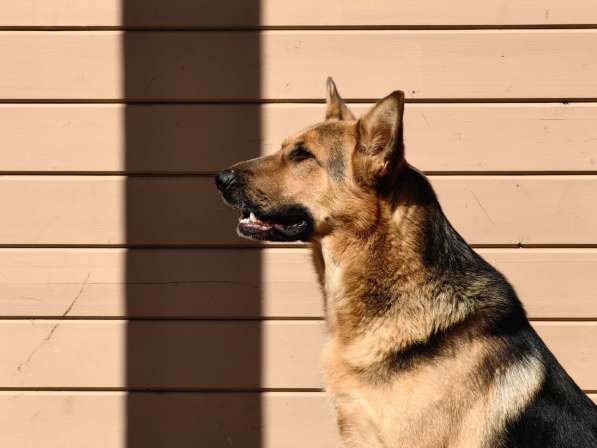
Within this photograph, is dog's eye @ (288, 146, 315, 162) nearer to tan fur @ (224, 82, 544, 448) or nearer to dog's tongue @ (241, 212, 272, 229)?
tan fur @ (224, 82, 544, 448)

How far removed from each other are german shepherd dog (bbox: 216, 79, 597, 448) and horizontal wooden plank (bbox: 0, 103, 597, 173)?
742 mm

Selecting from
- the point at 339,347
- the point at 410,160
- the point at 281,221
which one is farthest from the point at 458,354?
the point at 410,160

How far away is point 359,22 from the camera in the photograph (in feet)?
13.9

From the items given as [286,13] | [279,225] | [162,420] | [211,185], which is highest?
[286,13]

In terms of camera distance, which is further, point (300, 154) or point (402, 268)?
point (300, 154)

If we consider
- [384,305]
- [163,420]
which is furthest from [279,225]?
[163,420]

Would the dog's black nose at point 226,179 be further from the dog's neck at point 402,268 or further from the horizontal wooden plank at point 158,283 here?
the horizontal wooden plank at point 158,283

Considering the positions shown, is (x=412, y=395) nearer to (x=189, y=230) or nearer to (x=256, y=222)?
(x=256, y=222)

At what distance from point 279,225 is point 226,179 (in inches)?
10.4

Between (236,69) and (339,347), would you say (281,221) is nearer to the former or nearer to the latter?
(339,347)

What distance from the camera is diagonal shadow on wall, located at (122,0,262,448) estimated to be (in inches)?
168

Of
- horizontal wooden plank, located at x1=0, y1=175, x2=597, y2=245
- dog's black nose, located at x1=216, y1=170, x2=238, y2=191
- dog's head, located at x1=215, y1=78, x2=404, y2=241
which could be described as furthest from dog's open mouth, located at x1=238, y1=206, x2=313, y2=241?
horizontal wooden plank, located at x1=0, y1=175, x2=597, y2=245

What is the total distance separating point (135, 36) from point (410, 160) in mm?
1390

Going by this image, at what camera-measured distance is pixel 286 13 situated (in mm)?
4230
